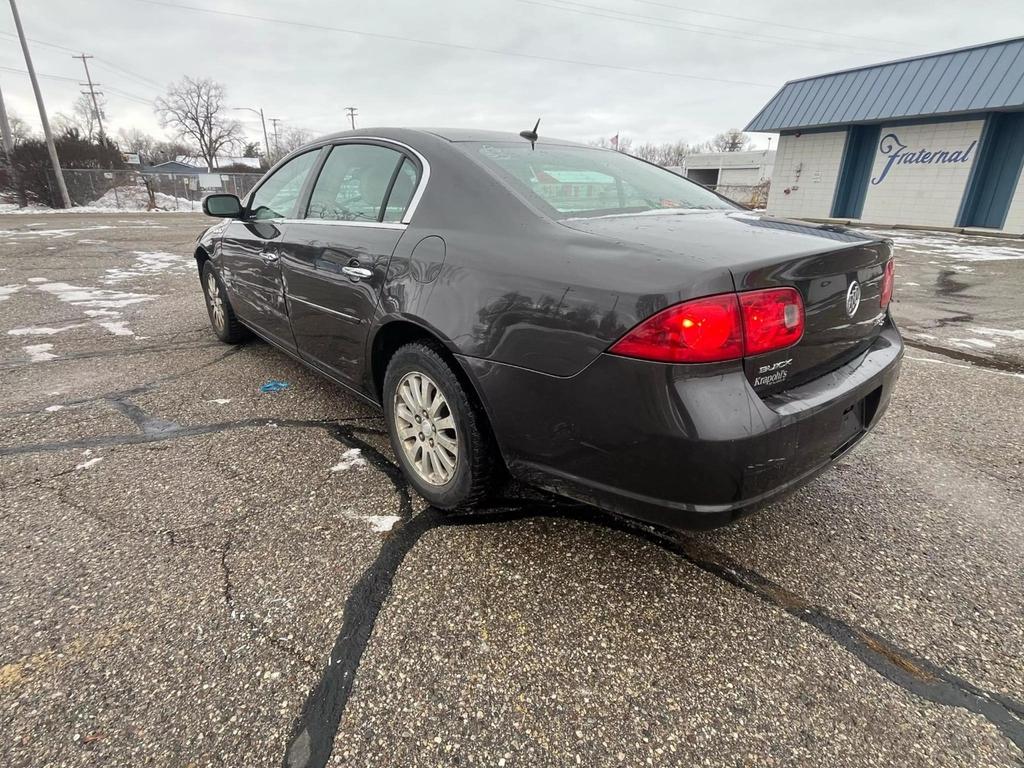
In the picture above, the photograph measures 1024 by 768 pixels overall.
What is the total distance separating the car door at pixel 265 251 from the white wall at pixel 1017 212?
18.9 m

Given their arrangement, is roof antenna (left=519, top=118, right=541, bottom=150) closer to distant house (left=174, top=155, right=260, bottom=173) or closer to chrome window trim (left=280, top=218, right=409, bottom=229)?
chrome window trim (left=280, top=218, right=409, bottom=229)

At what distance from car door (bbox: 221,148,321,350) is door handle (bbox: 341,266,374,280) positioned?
2.85 feet

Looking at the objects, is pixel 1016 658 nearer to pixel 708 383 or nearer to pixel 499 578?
pixel 708 383

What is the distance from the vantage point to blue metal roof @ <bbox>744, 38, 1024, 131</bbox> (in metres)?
14.2

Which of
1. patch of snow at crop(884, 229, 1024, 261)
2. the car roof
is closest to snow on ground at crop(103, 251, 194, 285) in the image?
the car roof

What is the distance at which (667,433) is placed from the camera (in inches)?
61.5

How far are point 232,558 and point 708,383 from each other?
1806 mm

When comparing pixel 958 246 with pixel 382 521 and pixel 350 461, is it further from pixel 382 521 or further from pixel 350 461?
pixel 382 521

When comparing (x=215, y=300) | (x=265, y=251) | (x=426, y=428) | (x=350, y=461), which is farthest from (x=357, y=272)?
(x=215, y=300)

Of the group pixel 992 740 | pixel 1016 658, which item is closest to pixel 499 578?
pixel 992 740

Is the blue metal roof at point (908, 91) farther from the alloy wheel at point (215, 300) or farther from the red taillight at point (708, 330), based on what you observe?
the alloy wheel at point (215, 300)

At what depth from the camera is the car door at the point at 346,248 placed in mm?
2488

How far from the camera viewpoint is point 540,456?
190 centimetres

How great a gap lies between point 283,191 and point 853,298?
3.25 m
